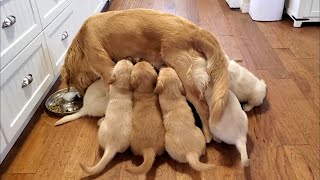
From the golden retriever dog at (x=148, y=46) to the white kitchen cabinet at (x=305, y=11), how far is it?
156 centimetres

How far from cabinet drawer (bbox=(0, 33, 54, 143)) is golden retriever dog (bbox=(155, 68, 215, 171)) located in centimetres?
61

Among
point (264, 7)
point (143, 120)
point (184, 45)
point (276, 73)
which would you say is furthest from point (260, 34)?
point (143, 120)

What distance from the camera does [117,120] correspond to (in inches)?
50.6

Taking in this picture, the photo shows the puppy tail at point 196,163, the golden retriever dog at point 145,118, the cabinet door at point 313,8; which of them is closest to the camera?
the puppy tail at point 196,163

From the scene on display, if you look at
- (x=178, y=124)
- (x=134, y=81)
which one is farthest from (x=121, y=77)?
(x=178, y=124)

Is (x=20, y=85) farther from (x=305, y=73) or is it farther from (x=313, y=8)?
(x=313, y=8)

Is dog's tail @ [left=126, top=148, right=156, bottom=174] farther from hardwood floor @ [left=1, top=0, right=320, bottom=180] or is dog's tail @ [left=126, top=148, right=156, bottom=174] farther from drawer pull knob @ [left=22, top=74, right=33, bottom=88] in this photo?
drawer pull knob @ [left=22, top=74, right=33, bottom=88]

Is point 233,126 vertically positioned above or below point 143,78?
below

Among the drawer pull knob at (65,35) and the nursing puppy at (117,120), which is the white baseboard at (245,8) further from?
the nursing puppy at (117,120)

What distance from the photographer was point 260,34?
2.58 metres

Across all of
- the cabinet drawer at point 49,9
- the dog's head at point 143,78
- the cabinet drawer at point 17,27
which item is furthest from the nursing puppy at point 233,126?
the cabinet drawer at point 49,9

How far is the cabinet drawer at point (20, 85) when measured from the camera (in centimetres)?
128

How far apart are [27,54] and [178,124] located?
2.54ft

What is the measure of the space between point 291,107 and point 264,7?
1449 mm
